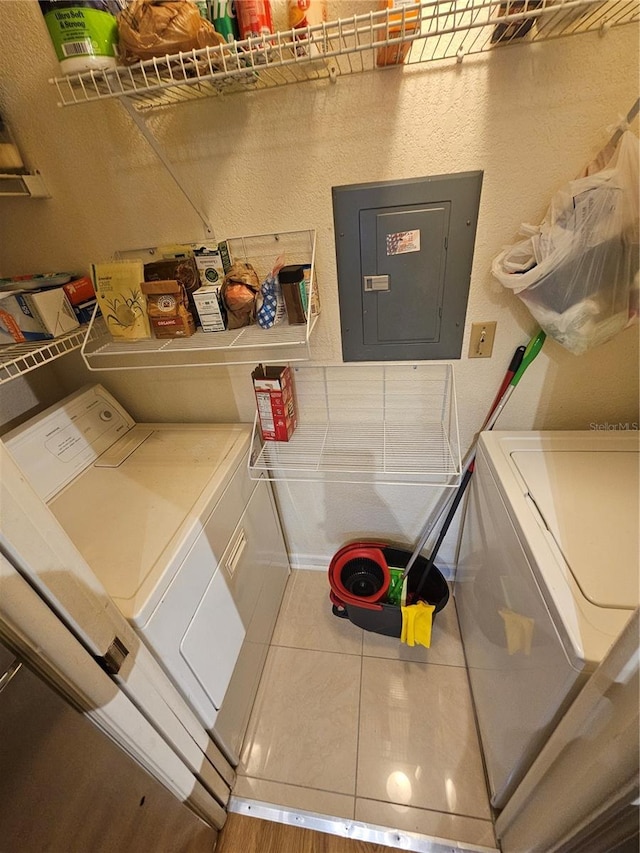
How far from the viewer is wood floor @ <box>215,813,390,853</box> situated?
1050 mm

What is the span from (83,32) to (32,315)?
651 millimetres

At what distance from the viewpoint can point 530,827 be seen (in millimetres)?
849

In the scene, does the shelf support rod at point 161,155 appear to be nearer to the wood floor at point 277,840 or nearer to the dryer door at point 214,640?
the dryer door at point 214,640

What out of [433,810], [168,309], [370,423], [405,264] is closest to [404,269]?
[405,264]

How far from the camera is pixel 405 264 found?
1.01 meters

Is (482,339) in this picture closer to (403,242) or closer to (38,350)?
(403,242)

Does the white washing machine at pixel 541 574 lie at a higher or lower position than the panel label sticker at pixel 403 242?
lower

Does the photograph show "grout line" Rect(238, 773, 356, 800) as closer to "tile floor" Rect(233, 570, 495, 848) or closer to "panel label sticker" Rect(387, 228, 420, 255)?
"tile floor" Rect(233, 570, 495, 848)

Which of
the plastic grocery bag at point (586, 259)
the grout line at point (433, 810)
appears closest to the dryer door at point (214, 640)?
the grout line at point (433, 810)

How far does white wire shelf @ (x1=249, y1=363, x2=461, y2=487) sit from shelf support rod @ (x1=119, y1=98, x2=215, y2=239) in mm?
535

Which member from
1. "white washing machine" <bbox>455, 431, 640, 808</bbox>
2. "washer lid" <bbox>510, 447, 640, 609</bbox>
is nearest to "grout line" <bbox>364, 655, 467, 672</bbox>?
"white washing machine" <bbox>455, 431, 640, 808</bbox>

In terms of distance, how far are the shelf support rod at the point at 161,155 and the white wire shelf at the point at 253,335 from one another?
9 cm

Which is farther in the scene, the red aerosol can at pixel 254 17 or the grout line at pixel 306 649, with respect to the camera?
the grout line at pixel 306 649

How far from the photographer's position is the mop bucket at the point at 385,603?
1.40 metres
